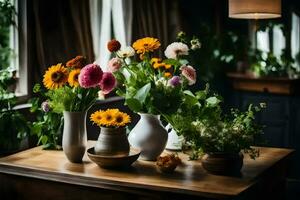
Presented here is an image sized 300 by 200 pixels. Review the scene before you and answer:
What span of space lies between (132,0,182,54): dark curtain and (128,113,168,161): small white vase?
6.82 feet

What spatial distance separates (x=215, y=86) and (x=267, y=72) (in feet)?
1.95

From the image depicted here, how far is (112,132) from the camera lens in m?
2.49

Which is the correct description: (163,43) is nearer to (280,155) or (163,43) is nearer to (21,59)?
(21,59)

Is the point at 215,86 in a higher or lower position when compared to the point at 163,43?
lower

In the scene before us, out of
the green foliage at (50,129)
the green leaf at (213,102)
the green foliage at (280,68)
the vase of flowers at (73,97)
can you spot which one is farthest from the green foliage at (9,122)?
the green foliage at (280,68)

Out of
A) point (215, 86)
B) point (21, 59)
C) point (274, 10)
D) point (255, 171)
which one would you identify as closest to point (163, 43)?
point (215, 86)

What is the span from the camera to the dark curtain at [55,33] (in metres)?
3.68

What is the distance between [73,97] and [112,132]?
28cm

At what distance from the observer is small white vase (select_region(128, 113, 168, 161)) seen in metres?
2.65

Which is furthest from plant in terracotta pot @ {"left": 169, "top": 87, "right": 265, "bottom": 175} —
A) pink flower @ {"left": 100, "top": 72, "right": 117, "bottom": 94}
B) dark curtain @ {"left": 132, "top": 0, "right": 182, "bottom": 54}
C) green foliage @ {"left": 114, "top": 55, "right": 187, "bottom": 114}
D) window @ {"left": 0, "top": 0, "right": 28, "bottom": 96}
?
dark curtain @ {"left": 132, "top": 0, "right": 182, "bottom": 54}

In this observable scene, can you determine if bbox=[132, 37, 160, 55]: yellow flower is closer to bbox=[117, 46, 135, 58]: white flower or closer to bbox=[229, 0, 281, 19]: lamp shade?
bbox=[117, 46, 135, 58]: white flower

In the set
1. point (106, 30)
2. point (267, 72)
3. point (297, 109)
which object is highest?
point (106, 30)

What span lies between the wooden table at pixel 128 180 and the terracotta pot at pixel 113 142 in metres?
0.08

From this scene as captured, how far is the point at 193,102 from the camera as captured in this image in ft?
8.93
